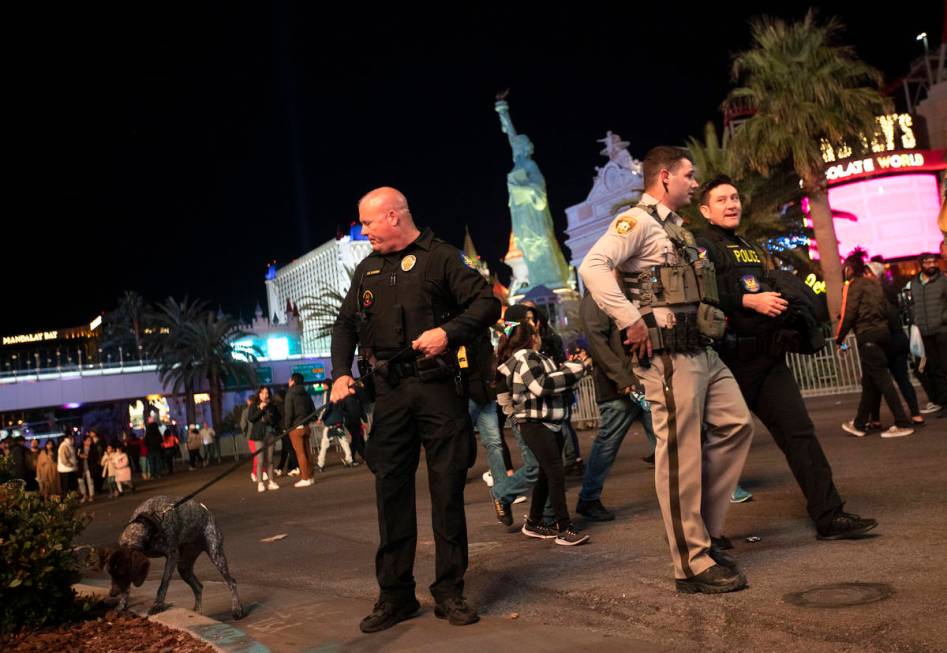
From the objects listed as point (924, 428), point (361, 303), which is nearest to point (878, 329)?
point (924, 428)

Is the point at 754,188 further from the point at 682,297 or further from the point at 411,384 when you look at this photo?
the point at 411,384

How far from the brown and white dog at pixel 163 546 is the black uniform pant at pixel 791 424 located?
9.95ft

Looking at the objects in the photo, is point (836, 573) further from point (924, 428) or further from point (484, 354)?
point (924, 428)

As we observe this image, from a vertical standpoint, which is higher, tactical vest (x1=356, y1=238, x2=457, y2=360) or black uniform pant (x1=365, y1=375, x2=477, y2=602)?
tactical vest (x1=356, y1=238, x2=457, y2=360)

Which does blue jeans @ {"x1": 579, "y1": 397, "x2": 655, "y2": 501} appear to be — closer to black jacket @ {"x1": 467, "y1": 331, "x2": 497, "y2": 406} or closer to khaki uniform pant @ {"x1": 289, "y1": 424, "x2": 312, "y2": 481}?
black jacket @ {"x1": 467, "y1": 331, "x2": 497, "y2": 406}

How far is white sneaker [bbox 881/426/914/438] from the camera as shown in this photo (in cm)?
940

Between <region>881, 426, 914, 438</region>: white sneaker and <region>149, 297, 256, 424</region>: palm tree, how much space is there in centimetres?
6110

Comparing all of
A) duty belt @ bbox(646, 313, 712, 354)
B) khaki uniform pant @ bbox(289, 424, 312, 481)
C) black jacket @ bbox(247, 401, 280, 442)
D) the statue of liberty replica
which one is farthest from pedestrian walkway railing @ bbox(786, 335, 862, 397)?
the statue of liberty replica

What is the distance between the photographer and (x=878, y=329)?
9.43 meters

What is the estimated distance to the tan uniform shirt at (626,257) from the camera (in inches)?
165

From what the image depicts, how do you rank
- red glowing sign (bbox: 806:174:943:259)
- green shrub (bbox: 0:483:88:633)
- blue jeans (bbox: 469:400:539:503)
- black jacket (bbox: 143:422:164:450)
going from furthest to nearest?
red glowing sign (bbox: 806:174:943:259) < black jacket (bbox: 143:422:164:450) < blue jeans (bbox: 469:400:539:503) < green shrub (bbox: 0:483:88:633)

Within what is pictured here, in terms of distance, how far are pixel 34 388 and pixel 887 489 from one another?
234ft

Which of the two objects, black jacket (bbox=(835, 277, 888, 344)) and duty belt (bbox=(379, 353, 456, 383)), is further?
black jacket (bbox=(835, 277, 888, 344))

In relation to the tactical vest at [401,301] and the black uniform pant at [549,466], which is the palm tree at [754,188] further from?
the tactical vest at [401,301]
